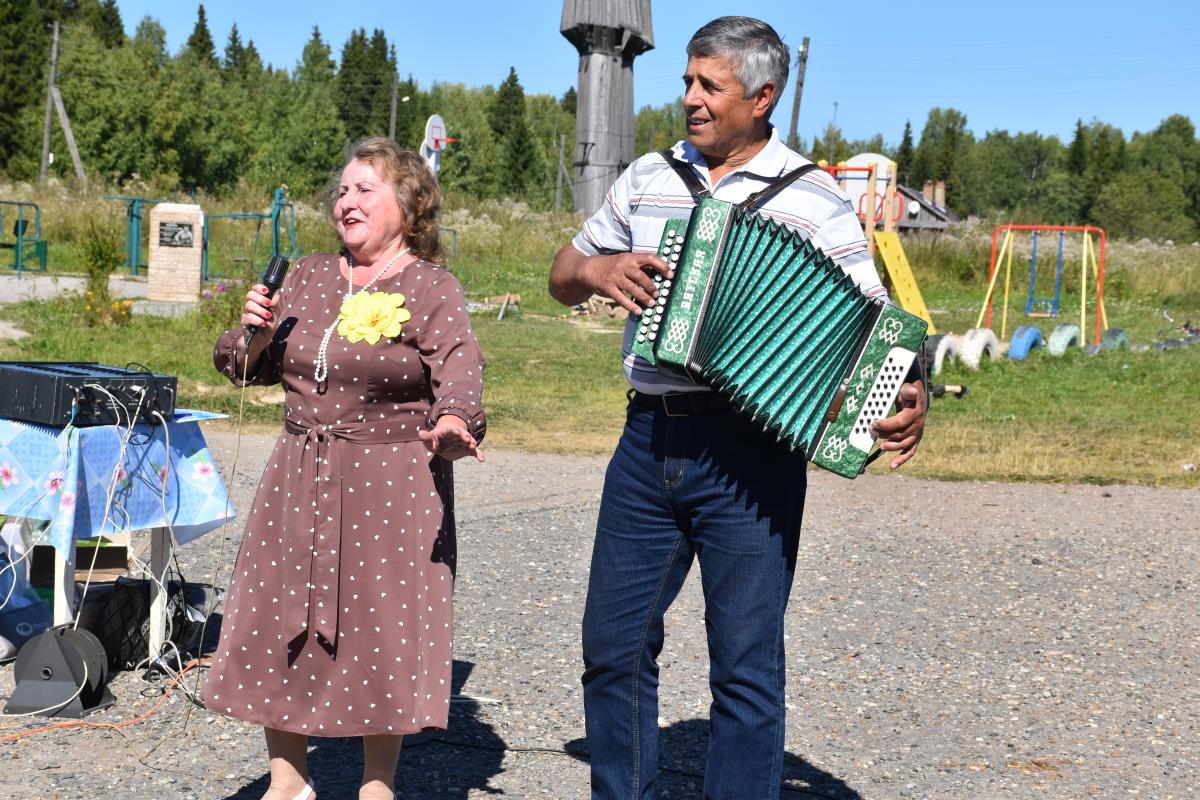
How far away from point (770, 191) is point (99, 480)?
2656 mm

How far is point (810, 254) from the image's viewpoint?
2.99m

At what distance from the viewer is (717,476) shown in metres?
3.08

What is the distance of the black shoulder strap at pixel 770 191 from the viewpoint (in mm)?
3014

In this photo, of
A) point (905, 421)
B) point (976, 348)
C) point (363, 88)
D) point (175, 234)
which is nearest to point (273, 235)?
point (175, 234)

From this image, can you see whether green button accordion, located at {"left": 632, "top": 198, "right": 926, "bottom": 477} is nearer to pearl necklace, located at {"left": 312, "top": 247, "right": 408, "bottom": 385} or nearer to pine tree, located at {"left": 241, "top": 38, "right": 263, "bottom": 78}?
pearl necklace, located at {"left": 312, "top": 247, "right": 408, "bottom": 385}

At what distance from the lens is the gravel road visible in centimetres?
413

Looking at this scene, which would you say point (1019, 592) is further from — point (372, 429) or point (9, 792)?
point (9, 792)

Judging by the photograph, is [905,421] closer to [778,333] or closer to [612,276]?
[778,333]

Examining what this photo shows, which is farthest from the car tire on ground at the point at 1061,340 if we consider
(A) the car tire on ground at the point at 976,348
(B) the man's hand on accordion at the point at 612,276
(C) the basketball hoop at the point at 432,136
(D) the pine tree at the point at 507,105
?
(D) the pine tree at the point at 507,105

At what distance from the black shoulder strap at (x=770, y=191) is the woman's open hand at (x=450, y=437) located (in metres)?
0.85

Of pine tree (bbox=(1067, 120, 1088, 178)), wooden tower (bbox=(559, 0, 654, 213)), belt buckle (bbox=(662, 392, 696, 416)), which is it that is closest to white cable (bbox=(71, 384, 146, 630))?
belt buckle (bbox=(662, 392, 696, 416))

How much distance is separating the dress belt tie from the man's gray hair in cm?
123

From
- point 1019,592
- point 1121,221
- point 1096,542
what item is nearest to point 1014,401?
point 1096,542

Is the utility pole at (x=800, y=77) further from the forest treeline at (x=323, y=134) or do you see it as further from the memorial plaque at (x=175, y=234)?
the memorial plaque at (x=175, y=234)
